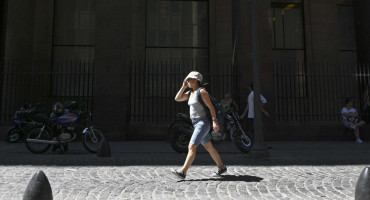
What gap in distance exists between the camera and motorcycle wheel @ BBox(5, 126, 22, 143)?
9.95 meters

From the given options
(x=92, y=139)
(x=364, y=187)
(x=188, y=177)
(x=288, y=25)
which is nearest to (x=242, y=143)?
(x=188, y=177)

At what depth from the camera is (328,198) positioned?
3.43m

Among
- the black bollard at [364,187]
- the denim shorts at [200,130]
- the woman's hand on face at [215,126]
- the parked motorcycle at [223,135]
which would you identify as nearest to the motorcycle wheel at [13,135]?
the parked motorcycle at [223,135]

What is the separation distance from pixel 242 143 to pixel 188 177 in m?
3.11

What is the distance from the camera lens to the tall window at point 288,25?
1566 cm

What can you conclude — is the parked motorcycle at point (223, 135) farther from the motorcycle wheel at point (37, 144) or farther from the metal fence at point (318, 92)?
the metal fence at point (318, 92)

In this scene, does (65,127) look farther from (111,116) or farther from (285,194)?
(285,194)

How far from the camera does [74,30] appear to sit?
1483 cm

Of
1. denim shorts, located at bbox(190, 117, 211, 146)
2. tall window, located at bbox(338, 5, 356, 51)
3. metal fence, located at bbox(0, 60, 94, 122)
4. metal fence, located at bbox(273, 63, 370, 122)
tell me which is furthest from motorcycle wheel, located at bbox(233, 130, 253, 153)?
tall window, located at bbox(338, 5, 356, 51)

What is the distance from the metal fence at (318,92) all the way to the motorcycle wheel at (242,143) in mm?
4776

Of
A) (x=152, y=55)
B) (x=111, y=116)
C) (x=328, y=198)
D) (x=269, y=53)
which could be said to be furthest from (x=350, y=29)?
(x=328, y=198)

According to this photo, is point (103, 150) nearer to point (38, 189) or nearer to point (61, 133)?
point (61, 133)

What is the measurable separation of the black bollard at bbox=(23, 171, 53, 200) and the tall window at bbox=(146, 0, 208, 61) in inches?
501

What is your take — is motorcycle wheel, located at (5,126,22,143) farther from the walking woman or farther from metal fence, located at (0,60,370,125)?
the walking woman
